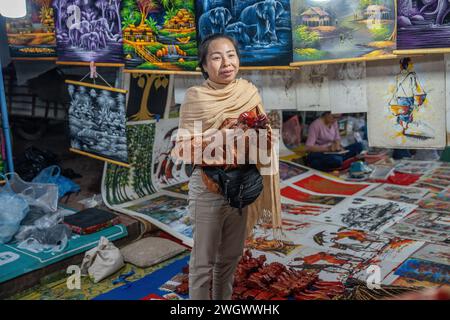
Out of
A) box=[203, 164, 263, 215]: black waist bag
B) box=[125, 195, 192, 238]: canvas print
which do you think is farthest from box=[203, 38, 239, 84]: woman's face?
box=[125, 195, 192, 238]: canvas print

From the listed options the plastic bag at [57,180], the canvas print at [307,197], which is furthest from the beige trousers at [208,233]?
the plastic bag at [57,180]

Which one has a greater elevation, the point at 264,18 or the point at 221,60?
the point at 264,18

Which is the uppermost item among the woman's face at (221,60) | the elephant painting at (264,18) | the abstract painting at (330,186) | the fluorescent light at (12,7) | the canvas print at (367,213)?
the fluorescent light at (12,7)

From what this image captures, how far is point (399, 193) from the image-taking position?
5258 mm

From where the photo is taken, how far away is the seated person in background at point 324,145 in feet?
21.1

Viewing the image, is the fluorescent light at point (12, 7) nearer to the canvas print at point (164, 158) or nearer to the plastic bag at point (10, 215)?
the plastic bag at point (10, 215)

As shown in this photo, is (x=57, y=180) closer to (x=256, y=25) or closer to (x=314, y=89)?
(x=256, y=25)

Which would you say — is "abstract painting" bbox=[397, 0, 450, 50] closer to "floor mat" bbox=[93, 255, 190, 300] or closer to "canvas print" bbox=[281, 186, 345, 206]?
"canvas print" bbox=[281, 186, 345, 206]

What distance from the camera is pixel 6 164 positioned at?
5.08m

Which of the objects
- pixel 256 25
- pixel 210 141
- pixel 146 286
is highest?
pixel 256 25

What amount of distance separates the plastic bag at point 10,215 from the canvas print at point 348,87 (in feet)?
9.57

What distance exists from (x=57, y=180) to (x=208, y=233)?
140 inches

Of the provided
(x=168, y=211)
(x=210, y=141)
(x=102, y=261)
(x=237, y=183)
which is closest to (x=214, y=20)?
(x=210, y=141)

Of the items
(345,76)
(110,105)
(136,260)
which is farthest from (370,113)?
(110,105)
